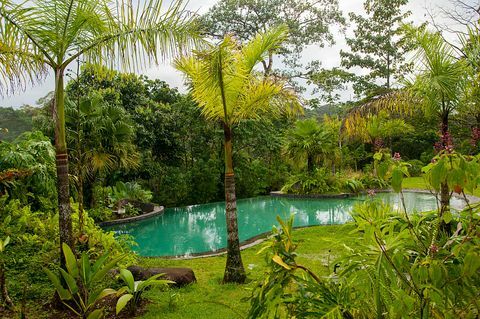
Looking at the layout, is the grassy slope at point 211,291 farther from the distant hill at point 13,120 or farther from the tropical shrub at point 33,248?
the distant hill at point 13,120

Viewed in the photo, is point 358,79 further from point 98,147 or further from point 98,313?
point 98,313

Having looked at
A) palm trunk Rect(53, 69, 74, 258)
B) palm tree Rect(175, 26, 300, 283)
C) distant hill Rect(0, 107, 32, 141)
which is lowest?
palm trunk Rect(53, 69, 74, 258)

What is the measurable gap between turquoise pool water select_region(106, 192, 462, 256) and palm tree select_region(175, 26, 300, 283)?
3.06 m

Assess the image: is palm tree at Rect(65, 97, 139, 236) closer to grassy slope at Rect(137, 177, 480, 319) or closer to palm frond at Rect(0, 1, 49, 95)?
grassy slope at Rect(137, 177, 480, 319)

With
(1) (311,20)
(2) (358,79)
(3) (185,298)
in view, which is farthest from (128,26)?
(2) (358,79)

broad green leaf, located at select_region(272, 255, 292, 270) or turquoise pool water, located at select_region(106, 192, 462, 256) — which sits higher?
broad green leaf, located at select_region(272, 255, 292, 270)

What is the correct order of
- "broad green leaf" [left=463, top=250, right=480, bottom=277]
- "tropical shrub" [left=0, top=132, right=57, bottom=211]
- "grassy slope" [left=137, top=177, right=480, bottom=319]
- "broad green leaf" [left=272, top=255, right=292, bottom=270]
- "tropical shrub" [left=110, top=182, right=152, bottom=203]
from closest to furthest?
"broad green leaf" [left=463, top=250, right=480, bottom=277] → "broad green leaf" [left=272, top=255, right=292, bottom=270] → "grassy slope" [left=137, top=177, right=480, bottom=319] → "tropical shrub" [left=0, top=132, right=57, bottom=211] → "tropical shrub" [left=110, top=182, right=152, bottom=203]

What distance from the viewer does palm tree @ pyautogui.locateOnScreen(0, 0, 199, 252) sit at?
3.77 m

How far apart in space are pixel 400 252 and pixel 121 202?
11.8m

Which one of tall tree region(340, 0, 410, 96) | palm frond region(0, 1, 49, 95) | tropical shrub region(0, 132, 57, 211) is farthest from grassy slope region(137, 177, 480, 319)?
tall tree region(340, 0, 410, 96)

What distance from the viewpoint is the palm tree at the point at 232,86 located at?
4.90 meters

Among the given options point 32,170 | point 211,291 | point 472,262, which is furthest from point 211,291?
point 472,262

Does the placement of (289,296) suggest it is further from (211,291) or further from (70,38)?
(70,38)

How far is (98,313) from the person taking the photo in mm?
2539
